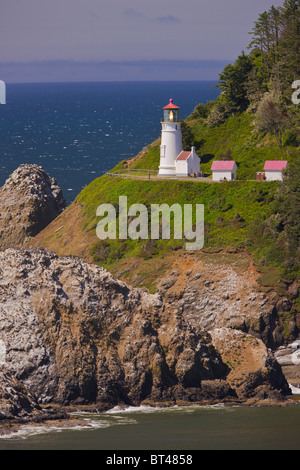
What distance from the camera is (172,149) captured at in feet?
345

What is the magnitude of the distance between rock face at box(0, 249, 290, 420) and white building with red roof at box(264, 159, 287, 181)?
27530 millimetres

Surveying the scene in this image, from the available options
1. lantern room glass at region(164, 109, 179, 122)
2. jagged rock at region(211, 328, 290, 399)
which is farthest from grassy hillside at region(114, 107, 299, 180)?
jagged rock at region(211, 328, 290, 399)

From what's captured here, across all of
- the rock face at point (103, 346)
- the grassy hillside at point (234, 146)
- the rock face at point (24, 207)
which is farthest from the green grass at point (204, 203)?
the rock face at point (103, 346)

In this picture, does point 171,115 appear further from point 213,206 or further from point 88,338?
point 88,338

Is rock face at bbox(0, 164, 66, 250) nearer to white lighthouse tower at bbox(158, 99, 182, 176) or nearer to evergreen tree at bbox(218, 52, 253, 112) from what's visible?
white lighthouse tower at bbox(158, 99, 182, 176)

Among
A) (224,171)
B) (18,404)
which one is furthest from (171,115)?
(18,404)

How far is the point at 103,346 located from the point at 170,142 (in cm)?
4001

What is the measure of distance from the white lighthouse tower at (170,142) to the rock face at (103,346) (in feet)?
109

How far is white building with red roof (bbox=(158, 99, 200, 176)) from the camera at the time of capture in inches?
4107

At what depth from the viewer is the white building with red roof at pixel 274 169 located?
319 ft

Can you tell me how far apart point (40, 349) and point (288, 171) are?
3593 cm

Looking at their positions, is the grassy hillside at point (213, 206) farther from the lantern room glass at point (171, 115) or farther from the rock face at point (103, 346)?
the rock face at point (103, 346)

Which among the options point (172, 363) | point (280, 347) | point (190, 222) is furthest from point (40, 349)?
point (190, 222)

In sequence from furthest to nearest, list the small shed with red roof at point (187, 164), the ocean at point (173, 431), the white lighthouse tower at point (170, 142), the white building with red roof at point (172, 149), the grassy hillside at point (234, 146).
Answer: the white lighthouse tower at point (170, 142), the white building with red roof at point (172, 149), the small shed with red roof at point (187, 164), the grassy hillside at point (234, 146), the ocean at point (173, 431)
